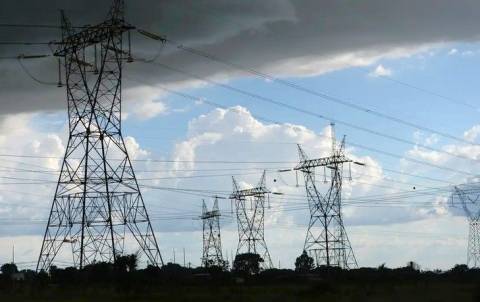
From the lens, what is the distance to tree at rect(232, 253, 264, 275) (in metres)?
134

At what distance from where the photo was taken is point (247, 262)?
14200 centimetres

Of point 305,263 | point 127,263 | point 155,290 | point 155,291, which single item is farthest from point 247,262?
point 155,291

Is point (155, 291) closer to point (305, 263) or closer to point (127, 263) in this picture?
point (127, 263)

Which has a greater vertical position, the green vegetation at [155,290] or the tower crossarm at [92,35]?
the tower crossarm at [92,35]

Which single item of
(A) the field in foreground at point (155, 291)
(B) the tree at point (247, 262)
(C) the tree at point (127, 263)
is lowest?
(A) the field in foreground at point (155, 291)

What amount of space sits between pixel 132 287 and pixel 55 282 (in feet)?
45.1

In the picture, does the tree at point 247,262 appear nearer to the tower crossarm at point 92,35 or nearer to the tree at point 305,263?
the tree at point 305,263

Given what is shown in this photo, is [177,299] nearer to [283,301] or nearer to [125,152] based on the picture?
[283,301]

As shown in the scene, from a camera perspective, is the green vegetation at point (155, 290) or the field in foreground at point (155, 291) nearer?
the field in foreground at point (155, 291)

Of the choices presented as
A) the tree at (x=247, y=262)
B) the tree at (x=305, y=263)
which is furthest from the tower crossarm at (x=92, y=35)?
the tree at (x=305, y=263)

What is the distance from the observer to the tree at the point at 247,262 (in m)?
134

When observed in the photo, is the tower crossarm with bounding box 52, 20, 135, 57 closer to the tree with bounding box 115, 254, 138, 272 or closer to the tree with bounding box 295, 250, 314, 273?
the tree with bounding box 115, 254, 138, 272

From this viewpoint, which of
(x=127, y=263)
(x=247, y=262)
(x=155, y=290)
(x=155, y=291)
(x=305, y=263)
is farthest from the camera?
(x=305, y=263)

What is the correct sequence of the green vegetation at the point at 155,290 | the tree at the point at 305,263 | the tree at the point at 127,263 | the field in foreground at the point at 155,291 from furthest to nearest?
the tree at the point at 305,263 < the tree at the point at 127,263 < the green vegetation at the point at 155,290 < the field in foreground at the point at 155,291
